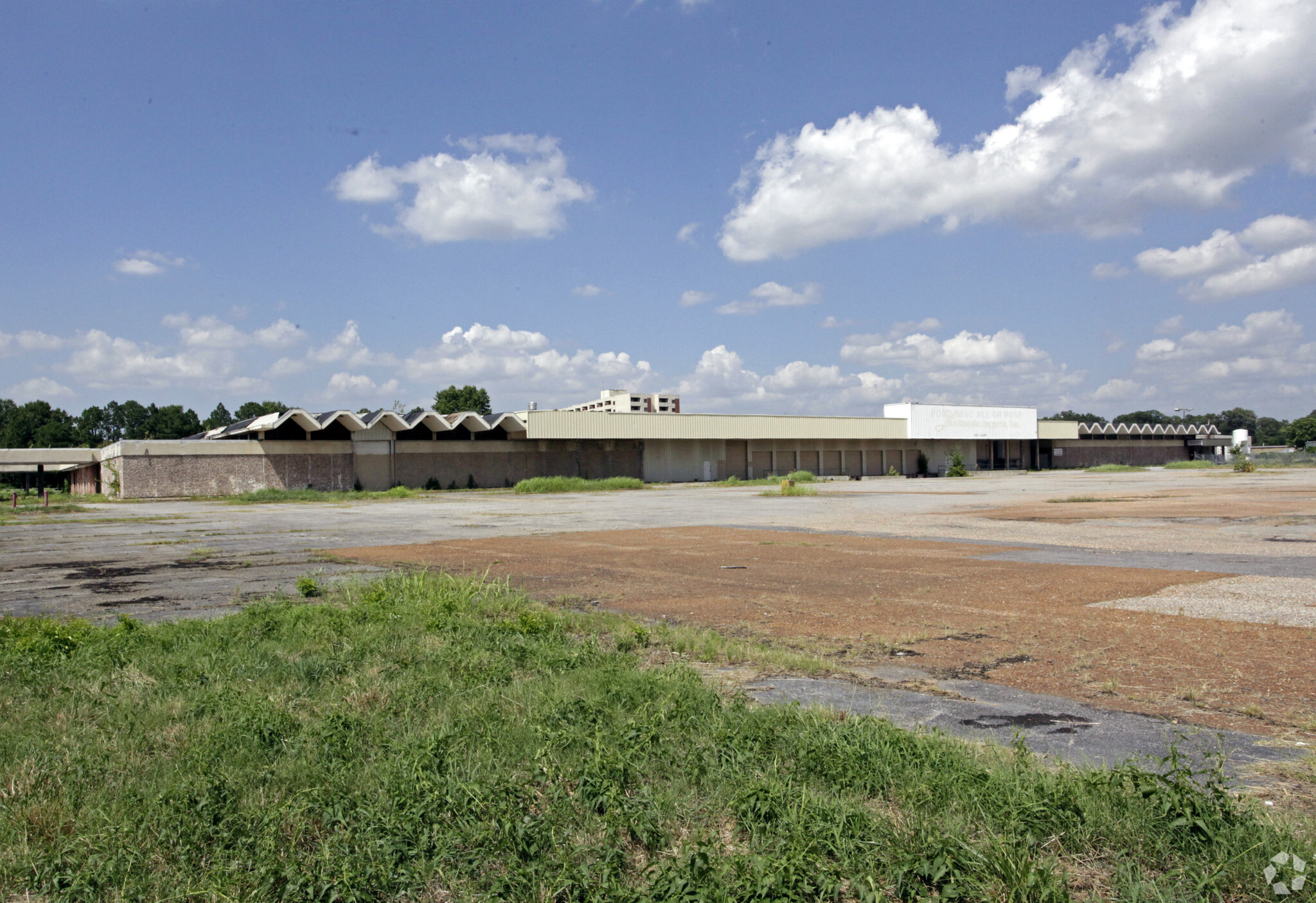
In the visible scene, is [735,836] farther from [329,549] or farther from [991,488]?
[991,488]

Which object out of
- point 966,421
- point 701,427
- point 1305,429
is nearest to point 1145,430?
point 966,421

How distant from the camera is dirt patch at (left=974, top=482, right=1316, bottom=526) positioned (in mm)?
24969

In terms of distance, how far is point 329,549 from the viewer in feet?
62.0

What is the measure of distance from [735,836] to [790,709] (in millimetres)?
1654

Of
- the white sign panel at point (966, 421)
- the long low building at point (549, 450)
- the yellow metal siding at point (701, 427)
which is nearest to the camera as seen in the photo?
the long low building at point (549, 450)

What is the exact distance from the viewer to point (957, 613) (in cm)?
1005

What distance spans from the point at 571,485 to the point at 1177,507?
34.1 metres

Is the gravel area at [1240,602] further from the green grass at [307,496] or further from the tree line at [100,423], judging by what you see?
the tree line at [100,423]

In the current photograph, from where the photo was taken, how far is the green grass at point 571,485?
51.9m

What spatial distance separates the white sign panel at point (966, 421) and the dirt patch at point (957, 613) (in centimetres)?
6077

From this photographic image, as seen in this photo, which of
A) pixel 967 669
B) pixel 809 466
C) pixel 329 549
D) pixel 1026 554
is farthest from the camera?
pixel 809 466

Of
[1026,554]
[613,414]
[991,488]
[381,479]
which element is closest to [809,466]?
[613,414]

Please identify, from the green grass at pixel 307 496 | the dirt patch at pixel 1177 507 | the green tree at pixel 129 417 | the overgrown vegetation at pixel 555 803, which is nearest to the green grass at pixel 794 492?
the dirt patch at pixel 1177 507

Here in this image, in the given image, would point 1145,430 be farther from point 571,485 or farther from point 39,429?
→ point 39,429
